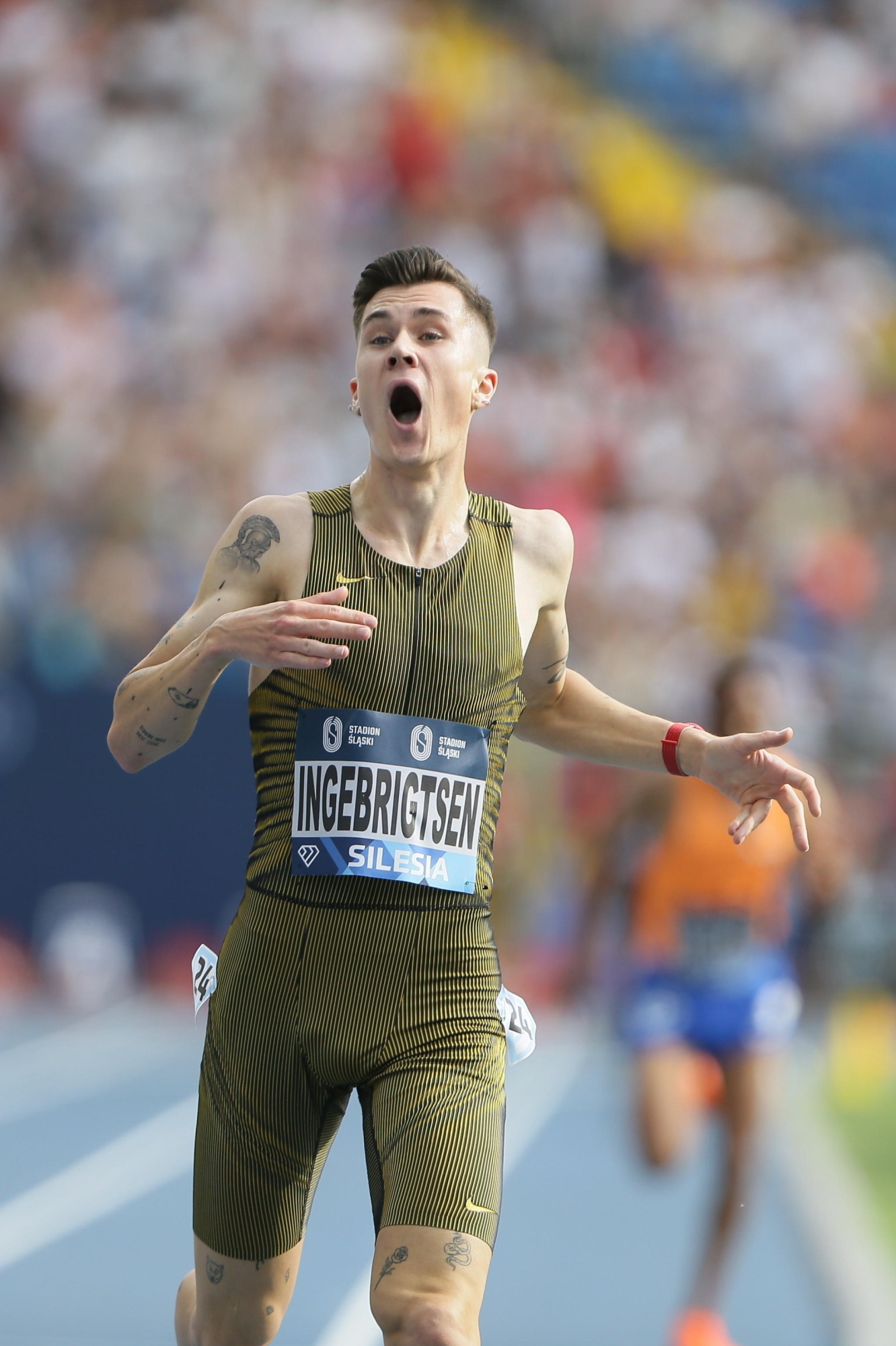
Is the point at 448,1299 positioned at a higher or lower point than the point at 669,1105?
lower

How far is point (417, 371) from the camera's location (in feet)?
10.6

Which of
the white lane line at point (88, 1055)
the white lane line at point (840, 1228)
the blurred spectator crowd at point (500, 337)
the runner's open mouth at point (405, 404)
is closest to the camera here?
the runner's open mouth at point (405, 404)

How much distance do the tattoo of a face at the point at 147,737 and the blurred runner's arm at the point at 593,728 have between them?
77cm

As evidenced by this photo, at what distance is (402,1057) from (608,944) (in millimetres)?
8630

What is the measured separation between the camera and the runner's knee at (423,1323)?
2713mm

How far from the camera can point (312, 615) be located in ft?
9.14

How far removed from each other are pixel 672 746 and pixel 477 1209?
1028 mm

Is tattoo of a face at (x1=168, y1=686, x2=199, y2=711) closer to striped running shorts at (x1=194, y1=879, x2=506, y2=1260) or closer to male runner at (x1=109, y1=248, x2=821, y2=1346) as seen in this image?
male runner at (x1=109, y1=248, x2=821, y2=1346)

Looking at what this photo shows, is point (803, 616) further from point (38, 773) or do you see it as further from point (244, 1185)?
point (244, 1185)

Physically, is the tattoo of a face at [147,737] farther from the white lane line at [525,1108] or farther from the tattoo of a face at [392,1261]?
the white lane line at [525,1108]

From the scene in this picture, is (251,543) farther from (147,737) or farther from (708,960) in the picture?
(708,960)

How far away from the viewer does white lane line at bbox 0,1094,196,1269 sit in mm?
6379

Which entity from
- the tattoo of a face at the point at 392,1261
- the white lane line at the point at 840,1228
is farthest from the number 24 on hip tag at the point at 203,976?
the white lane line at the point at 840,1228

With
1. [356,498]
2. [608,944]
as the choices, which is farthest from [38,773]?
[356,498]
